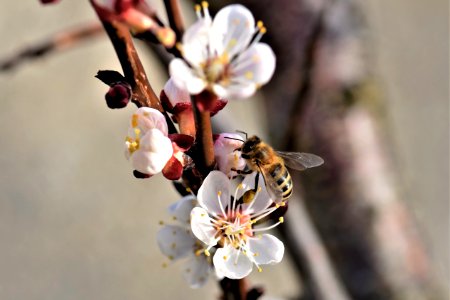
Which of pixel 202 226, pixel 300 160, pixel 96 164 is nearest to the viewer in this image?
pixel 202 226

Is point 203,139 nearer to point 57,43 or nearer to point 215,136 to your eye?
point 215,136

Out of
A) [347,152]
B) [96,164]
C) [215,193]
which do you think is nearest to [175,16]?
[215,193]

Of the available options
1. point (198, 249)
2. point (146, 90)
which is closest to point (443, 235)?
point (198, 249)

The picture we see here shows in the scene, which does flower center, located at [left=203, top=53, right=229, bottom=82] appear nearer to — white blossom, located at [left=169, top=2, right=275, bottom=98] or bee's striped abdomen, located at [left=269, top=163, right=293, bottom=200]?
white blossom, located at [left=169, top=2, right=275, bottom=98]

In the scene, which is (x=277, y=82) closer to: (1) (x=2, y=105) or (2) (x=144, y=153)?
(2) (x=144, y=153)

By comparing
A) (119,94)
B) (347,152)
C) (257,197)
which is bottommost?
(347,152)
